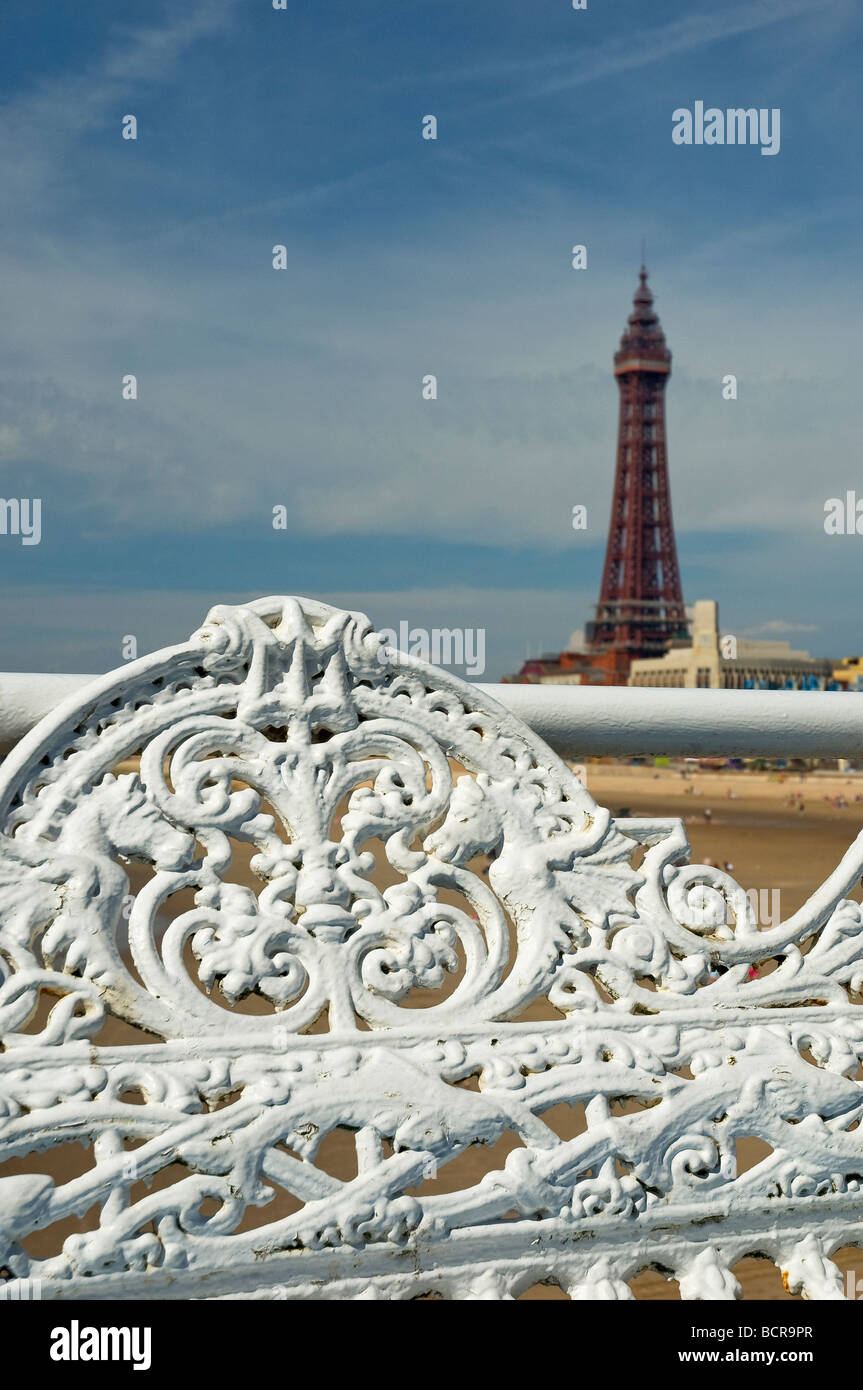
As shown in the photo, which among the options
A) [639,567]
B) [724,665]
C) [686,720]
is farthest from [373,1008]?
[639,567]

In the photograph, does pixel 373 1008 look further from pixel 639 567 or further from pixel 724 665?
pixel 639 567

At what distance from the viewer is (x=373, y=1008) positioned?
1505 millimetres

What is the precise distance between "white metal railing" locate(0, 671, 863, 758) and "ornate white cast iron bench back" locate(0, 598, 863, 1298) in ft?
0.36

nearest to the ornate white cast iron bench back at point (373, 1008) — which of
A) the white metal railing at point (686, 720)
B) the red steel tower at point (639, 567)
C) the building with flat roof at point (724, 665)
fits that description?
the white metal railing at point (686, 720)

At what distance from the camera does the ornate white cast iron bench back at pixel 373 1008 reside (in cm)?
137

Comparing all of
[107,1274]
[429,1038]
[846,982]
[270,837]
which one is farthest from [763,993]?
[107,1274]

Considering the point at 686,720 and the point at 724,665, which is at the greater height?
the point at 724,665

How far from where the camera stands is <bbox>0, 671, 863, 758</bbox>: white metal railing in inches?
70.1

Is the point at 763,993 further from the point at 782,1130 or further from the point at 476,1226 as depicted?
the point at 476,1226

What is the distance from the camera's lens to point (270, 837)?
154cm

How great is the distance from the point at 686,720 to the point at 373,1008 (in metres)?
0.68

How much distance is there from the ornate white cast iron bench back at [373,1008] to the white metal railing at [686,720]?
0.11m

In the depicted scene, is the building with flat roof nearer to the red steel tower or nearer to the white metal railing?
the red steel tower
